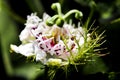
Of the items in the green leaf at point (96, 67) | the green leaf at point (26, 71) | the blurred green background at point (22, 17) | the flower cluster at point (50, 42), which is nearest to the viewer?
the flower cluster at point (50, 42)

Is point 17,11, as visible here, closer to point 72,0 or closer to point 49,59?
point 72,0

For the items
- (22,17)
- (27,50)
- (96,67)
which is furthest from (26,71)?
(27,50)

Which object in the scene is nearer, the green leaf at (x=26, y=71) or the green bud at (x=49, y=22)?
the green bud at (x=49, y=22)

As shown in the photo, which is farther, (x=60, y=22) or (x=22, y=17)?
(x=22, y=17)

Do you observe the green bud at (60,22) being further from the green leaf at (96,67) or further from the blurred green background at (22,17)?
the blurred green background at (22,17)

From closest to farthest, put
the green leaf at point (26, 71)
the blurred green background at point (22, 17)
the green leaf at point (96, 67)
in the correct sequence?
the green leaf at point (96, 67) < the blurred green background at point (22, 17) < the green leaf at point (26, 71)

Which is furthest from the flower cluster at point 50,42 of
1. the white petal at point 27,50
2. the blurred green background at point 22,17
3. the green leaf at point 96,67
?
the blurred green background at point 22,17

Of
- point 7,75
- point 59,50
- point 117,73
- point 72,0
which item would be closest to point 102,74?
point 117,73

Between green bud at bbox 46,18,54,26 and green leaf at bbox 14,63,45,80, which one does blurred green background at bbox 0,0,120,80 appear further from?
green bud at bbox 46,18,54,26

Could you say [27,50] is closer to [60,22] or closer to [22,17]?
[60,22]
